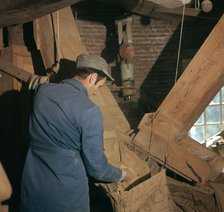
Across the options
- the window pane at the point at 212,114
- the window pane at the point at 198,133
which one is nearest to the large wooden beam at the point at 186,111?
the window pane at the point at 198,133

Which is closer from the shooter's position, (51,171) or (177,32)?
(51,171)

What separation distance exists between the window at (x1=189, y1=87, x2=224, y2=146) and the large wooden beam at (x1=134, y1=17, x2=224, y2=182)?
3.60m

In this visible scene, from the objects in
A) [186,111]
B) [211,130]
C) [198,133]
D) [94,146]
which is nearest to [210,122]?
[211,130]

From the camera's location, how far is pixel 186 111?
303 cm

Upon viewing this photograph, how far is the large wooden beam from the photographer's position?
2.98 meters

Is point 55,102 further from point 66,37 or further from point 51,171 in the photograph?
point 66,37

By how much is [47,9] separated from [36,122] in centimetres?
88

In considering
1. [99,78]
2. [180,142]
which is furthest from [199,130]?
[99,78]

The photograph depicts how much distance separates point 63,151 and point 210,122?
5.05 meters

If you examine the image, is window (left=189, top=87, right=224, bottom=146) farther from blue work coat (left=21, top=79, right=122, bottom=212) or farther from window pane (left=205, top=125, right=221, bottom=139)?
blue work coat (left=21, top=79, right=122, bottom=212)

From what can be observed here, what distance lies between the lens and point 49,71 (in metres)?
3.21

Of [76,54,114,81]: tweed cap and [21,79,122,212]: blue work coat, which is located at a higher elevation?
[76,54,114,81]: tweed cap

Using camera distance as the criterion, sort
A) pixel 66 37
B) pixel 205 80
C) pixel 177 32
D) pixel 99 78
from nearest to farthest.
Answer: pixel 99 78 → pixel 205 80 → pixel 66 37 → pixel 177 32

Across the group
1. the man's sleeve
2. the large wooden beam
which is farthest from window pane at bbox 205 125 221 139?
the man's sleeve
